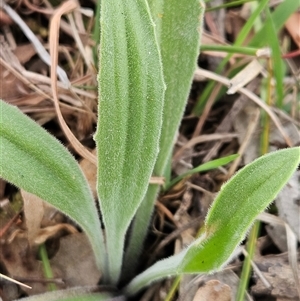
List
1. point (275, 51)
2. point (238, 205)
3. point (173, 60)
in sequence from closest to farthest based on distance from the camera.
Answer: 1. point (238, 205)
2. point (173, 60)
3. point (275, 51)

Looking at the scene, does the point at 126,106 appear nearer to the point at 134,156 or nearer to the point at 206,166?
the point at 134,156

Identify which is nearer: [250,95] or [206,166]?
[206,166]

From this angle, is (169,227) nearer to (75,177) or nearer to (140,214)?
(140,214)

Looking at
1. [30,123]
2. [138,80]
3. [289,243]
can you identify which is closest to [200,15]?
[138,80]

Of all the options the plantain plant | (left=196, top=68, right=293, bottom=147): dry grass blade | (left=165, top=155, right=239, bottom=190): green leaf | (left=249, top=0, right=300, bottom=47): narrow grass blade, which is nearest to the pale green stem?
the plantain plant

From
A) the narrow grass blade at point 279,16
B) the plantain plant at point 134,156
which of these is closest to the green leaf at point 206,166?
the plantain plant at point 134,156

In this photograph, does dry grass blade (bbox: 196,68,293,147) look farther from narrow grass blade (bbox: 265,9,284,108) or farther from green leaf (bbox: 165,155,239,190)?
green leaf (bbox: 165,155,239,190)

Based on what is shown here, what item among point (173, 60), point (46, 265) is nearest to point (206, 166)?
point (173, 60)
